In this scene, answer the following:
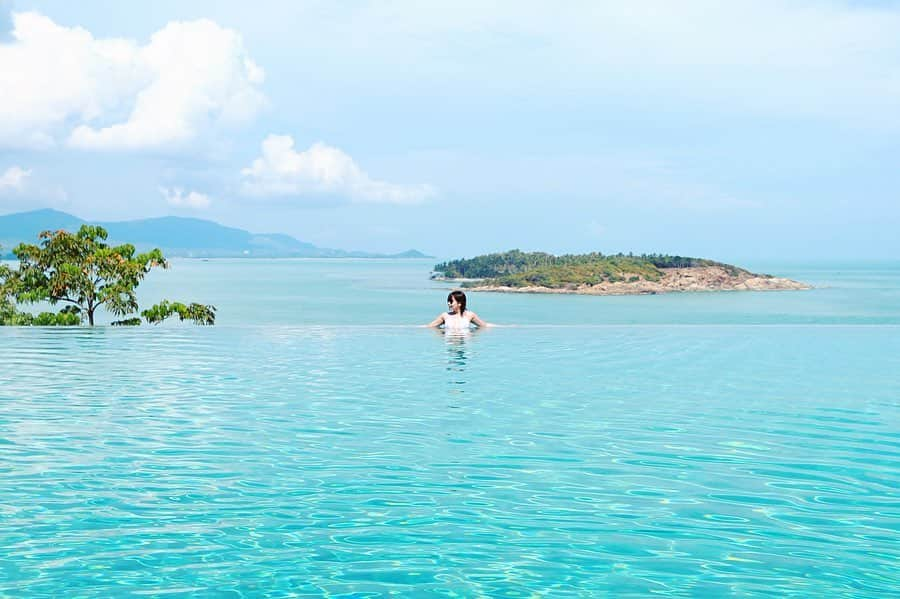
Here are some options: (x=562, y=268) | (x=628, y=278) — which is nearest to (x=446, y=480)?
(x=628, y=278)


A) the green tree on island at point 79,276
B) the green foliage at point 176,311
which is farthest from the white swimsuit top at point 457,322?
the green tree on island at point 79,276

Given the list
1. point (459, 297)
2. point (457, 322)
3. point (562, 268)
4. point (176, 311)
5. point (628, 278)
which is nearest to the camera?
point (459, 297)

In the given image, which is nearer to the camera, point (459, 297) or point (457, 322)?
point (459, 297)

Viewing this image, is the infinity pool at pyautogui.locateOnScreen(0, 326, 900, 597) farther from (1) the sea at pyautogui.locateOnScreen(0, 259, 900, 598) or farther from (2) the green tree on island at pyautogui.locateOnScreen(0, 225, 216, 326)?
(2) the green tree on island at pyautogui.locateOnScreen(0, 225, 216, 326)

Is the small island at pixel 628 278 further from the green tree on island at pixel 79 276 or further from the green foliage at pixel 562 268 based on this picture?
the green tree on island at pixel 79 276

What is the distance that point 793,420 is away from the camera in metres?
10.0

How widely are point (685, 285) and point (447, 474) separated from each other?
518 ft

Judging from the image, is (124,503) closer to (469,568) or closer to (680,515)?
(469,568)

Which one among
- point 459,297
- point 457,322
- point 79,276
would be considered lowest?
point 457,322

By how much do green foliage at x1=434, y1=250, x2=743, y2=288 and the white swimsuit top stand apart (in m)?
134

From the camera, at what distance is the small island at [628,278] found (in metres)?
153

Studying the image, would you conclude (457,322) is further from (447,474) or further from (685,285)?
(685,285)

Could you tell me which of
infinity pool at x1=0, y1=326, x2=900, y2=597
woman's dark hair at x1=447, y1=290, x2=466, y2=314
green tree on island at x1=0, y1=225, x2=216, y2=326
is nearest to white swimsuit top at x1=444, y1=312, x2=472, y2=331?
woman's dark hair at x1=447, y1=290, x2=466, y2=314

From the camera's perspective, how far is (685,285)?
15875 centimetres
